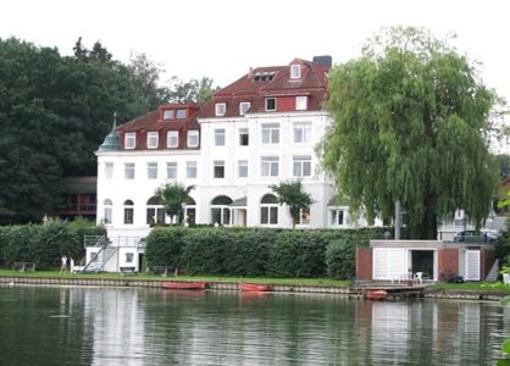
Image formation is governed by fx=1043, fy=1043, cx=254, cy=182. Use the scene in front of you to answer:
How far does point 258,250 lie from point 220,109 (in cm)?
1761

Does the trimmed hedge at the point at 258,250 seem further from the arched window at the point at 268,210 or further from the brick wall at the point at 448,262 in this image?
the arched window at the point at 268,210

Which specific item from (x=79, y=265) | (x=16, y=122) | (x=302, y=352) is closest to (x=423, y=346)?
(x=302, y=352)

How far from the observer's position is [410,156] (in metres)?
60.6

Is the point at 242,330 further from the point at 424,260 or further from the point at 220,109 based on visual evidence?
the point at 220,109

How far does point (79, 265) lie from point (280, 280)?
17661mm

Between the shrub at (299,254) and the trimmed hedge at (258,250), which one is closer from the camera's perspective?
the trimmed hedge at (258,250)

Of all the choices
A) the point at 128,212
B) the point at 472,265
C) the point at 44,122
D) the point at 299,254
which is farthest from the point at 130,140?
the point at 472,265

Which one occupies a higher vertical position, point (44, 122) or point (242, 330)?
point (44, 122)

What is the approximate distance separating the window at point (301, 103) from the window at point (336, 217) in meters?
7.93

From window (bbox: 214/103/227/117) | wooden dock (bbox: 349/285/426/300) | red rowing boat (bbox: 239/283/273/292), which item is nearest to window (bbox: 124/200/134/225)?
window (bbox: 214/103/227/117)

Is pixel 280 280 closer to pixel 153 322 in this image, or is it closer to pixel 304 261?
pixel 304 261

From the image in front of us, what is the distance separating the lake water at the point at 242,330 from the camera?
30781 mm

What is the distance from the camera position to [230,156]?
8175cm

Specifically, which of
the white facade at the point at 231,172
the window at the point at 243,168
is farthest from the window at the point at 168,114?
the window at the point at 243,168
